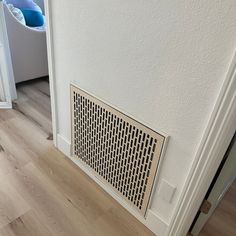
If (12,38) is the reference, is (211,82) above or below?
above

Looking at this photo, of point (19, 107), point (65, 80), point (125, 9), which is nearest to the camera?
point (125, 9)

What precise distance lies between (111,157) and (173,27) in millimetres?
737

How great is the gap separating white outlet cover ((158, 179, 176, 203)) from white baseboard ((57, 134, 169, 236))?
162 mm

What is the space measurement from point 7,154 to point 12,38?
1.19 m

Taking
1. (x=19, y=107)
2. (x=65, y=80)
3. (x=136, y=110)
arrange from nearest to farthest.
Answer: (x=136, y=110) → (x=65, y=80) → (x=19, y=107)

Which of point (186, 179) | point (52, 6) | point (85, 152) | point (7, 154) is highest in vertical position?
point (52, 6)

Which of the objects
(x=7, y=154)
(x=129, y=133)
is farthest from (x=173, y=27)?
(x=7, y=154)

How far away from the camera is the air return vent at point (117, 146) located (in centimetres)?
101

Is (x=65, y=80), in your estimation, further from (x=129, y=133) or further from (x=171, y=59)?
(x=171, y=59)

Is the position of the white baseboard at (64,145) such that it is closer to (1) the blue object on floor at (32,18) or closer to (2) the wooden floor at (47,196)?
(2) the wooden floor at (47,196)

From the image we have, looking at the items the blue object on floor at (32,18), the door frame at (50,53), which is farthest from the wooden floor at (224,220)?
the blue object on floor at (32,18)

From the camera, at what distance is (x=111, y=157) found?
1218 millimetres

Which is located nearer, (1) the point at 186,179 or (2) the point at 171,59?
(2) the point at 171,59

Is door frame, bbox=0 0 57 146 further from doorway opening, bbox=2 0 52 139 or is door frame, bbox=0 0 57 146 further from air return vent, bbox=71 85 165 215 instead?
air return vent, bbox=71 85 165 215
